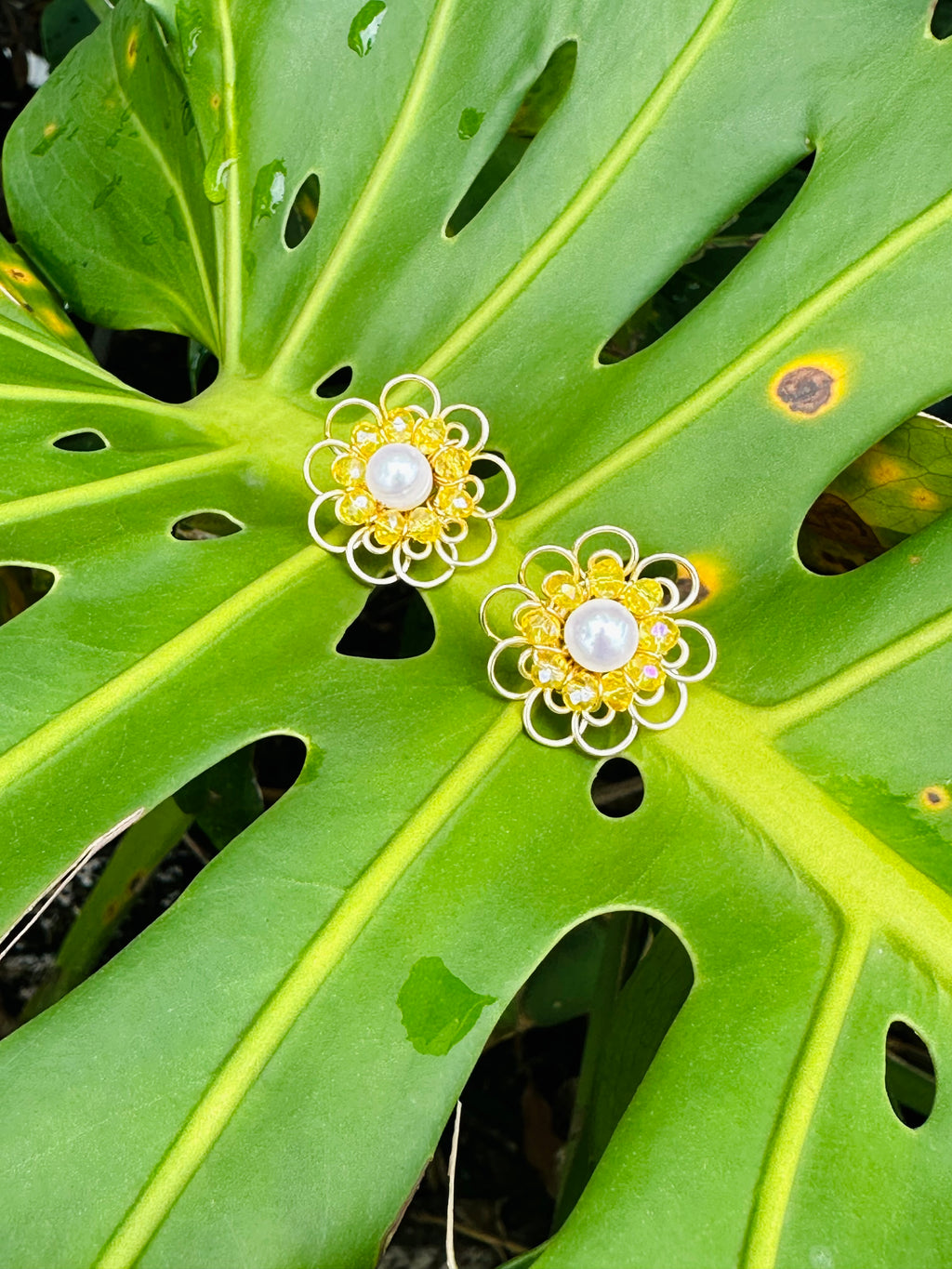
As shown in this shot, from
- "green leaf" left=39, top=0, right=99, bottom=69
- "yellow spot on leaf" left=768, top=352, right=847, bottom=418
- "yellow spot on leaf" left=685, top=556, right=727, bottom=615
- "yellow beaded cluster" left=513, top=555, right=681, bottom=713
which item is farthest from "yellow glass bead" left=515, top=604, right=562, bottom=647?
"green leaf" left=39, top=0, right=99, bottom=69

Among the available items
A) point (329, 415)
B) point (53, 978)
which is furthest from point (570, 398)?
point (53, 978)

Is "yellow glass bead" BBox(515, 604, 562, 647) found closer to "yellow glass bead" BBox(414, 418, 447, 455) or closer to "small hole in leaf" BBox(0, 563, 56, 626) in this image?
"yellow glass bead" BBox(414, 418, 447, 455)

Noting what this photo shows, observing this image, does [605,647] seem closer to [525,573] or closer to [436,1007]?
[525,573]

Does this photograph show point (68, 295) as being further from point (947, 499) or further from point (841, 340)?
point (947, 499)

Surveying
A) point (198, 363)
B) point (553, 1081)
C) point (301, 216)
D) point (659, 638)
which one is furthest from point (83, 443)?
point (553, 1081)

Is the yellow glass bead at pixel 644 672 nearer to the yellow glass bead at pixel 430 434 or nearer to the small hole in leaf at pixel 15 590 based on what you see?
the yellow glass bead at pixel 430 434

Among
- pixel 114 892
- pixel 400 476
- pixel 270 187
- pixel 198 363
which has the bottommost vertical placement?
pixel 114 892
